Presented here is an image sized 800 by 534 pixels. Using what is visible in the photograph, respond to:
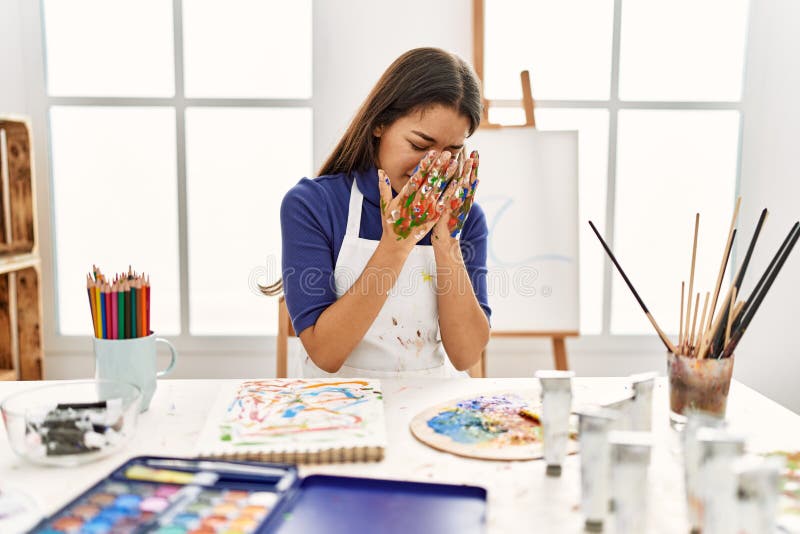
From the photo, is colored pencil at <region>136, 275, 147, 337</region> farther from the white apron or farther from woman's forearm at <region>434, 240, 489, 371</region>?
woman's forearm at <region>434, 240, 489, 371</region>

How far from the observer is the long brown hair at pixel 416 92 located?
4.40 feet

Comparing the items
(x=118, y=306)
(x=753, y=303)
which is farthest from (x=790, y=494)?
(x=118, y=306)

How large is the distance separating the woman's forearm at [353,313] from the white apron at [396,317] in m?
0.08

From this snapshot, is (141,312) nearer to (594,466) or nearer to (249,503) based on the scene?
(249,503)

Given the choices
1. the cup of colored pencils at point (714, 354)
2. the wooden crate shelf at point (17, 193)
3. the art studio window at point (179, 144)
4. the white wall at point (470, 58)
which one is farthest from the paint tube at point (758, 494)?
the wooden crate shelf at point (17, 193)

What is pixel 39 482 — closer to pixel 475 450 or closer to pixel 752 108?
pixel 475 450

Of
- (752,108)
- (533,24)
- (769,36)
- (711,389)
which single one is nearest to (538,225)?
(533,24)

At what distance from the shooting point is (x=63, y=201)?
2.41m

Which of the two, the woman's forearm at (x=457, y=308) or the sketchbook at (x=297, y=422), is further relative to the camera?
the woman's forearm at (x=457, y=308)

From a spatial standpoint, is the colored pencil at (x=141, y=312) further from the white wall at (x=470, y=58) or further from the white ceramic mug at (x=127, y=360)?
the white wall at (x=470, y=58)

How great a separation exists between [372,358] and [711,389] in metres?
0.67

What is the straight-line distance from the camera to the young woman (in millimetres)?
1298

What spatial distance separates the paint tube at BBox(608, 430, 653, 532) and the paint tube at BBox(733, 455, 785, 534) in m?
0.08

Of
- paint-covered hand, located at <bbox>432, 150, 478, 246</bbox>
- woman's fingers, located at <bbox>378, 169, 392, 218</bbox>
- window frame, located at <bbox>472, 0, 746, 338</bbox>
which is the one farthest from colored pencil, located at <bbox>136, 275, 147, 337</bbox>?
window frame, located at <bbox>472, 0, 746, 338</bbox>
